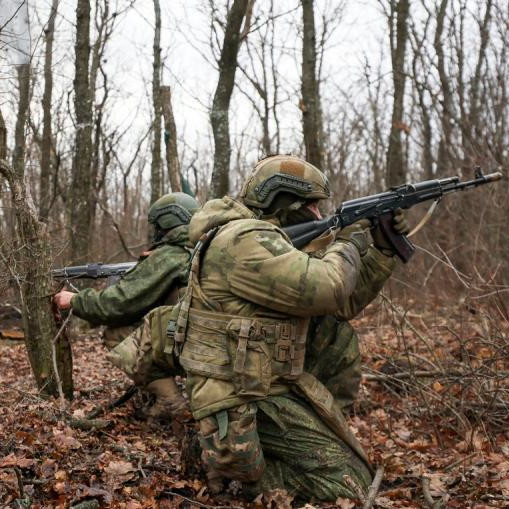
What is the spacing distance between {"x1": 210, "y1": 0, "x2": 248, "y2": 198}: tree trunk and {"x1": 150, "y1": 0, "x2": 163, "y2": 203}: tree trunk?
5360 mm

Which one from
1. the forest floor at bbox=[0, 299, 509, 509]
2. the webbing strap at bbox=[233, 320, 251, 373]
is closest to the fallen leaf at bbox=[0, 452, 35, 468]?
the forest floor at bbox=[0, 299, 509, 509]

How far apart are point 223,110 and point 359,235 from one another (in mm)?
5227

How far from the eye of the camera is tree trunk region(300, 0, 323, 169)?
32.7 ft

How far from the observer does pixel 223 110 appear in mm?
8805

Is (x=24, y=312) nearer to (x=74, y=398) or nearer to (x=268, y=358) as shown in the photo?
(x=74, y=398)

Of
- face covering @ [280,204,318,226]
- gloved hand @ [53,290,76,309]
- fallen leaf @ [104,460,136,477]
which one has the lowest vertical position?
fallen leaf @ [104,460,136,477]

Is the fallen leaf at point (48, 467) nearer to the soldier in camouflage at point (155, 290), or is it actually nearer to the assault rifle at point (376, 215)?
the soldier in camouflage at point (155, 290)

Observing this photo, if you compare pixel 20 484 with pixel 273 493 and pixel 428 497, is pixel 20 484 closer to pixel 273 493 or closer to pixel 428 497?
pixel 273 493

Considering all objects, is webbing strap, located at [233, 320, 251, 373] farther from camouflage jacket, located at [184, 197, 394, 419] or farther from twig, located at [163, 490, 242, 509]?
twig, located at [163, 490, 242, 509]

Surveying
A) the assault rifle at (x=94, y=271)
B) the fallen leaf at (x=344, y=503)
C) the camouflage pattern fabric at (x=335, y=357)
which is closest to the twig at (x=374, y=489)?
the fallen leaf at (x=344, y=503)

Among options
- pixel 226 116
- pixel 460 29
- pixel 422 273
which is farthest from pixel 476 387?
pixel 460 29

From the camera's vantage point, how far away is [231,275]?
3686 mm

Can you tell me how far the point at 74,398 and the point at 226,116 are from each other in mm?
4844

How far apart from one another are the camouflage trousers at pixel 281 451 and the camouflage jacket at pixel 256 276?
148 millimetres
